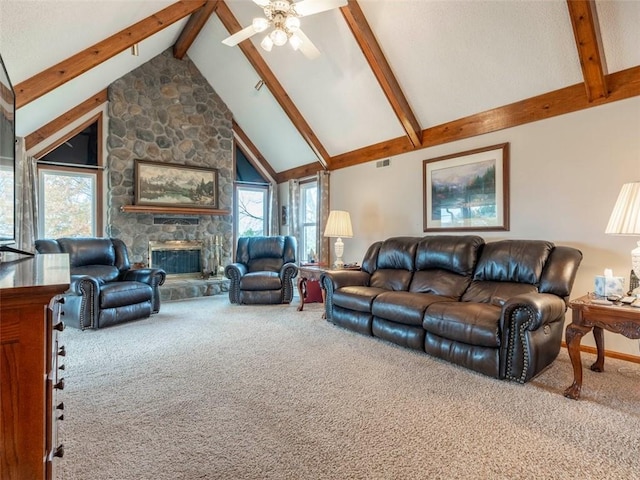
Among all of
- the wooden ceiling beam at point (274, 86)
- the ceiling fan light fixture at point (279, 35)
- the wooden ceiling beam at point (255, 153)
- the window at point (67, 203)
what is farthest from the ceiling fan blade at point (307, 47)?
the window at point (67, 203)

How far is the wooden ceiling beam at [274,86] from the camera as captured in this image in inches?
197

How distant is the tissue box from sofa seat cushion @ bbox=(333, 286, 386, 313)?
1.84 m

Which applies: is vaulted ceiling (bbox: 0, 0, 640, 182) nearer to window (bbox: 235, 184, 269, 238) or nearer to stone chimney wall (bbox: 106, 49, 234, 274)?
stone chimney wall (bbox: 106, 49, 234, 274)

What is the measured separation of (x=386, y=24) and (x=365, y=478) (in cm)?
422

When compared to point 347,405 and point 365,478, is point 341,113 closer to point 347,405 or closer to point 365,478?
point 347,405

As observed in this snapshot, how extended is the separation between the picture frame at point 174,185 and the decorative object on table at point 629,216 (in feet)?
19.5

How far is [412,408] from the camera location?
2.20 metres

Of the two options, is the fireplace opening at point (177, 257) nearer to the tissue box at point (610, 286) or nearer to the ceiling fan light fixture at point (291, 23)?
the ceiling fan light fixture at point (291, 23)

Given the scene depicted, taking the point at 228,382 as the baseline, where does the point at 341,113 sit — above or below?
above

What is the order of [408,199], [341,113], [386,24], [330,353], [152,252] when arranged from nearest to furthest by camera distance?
[330,353] → [386,24] → [408,199] → [341,113] → [152,252]

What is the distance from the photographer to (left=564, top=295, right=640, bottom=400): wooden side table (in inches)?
86.4

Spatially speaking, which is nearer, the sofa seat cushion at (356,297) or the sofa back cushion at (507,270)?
the sofa back cushion at (507,270)

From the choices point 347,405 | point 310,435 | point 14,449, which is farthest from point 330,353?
point 14,449

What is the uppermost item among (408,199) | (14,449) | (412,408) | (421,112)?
(421,112)
